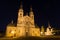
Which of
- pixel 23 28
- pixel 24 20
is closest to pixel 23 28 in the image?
pixel 23 28

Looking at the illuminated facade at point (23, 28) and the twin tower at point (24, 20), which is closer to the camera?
the illuminated facade at point (23, 28)

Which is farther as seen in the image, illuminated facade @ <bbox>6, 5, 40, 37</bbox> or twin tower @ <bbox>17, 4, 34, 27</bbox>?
twin tower @ <bbox>17, 4, 34, 27</bbox>

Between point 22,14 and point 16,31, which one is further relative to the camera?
point 22,14

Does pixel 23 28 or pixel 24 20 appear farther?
pixel 24 20

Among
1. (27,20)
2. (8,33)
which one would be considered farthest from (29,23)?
(8,33)

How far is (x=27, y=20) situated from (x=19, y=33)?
267 inches

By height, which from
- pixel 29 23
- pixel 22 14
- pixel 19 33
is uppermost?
pixel 22 14

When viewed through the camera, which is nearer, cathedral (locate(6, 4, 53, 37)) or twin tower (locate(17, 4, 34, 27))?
cathedral (locate(6, 4, 53, 37))

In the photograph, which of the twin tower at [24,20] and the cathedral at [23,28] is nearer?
the cathedral at [23,28]

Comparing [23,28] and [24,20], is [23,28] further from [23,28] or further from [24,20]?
[24,20]

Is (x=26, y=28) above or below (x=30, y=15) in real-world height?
below

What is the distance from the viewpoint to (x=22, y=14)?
65688 millimetres

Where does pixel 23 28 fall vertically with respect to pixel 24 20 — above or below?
below

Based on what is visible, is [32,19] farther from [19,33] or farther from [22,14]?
[19,33]
